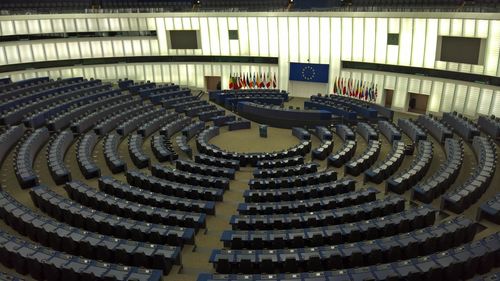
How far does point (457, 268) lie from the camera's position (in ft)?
41.4

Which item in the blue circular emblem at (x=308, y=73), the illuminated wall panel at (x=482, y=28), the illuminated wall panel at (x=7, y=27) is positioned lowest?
the blue circular emblem at (x=308, y=73)

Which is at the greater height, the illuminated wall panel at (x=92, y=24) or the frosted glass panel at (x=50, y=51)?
the illuminated wall panel at (x=92, y=24)

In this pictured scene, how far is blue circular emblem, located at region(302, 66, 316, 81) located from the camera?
40.3m

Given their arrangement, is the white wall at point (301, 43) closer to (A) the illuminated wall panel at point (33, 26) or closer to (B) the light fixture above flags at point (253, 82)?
(A) the illuminated wall panel at point (33, 26)

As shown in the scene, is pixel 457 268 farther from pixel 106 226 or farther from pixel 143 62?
pixel 143 62

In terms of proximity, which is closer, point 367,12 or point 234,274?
point 234,274

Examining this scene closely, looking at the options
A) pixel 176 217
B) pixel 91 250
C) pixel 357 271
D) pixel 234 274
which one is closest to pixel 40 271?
pixel 91 250

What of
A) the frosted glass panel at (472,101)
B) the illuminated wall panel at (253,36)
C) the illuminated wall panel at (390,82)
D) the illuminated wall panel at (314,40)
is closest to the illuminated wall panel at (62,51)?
the illuminated wall panel at (253,36)

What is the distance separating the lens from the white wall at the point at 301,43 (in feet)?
104

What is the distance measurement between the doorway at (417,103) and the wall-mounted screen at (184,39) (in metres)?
22.4

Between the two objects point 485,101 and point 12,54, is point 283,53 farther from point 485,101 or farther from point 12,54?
point 12,54

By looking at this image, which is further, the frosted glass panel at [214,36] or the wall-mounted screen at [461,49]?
the frosted glass panel at [214,36]

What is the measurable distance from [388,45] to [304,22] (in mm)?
8577

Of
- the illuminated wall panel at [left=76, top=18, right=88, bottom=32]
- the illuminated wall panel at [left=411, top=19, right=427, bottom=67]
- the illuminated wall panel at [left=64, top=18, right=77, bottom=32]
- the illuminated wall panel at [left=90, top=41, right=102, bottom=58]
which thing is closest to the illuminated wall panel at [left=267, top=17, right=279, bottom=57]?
the illuminated wall panel at [left=411, top=19, right=427, bottom=67]
